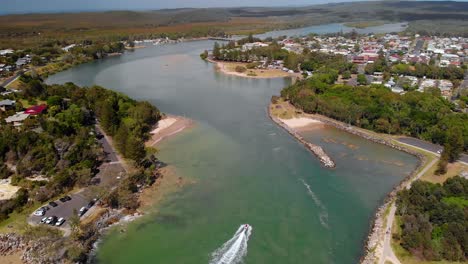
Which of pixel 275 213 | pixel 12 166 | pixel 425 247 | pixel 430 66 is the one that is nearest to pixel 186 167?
pixel 275 213

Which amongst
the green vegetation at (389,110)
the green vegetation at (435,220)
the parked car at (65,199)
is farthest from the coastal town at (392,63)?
the parked car at (65,199)

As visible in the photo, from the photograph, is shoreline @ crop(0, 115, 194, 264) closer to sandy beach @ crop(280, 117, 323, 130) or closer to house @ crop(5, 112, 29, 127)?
sandy beach @ crop(280, 117, 323, 130)

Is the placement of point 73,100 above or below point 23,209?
above

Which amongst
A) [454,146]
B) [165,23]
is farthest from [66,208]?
[165,23]

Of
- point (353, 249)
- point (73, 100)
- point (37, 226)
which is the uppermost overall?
point (73, 100)

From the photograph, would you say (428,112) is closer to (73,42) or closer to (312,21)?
(73,42)

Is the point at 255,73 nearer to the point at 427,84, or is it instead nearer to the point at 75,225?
the point at 427,84
